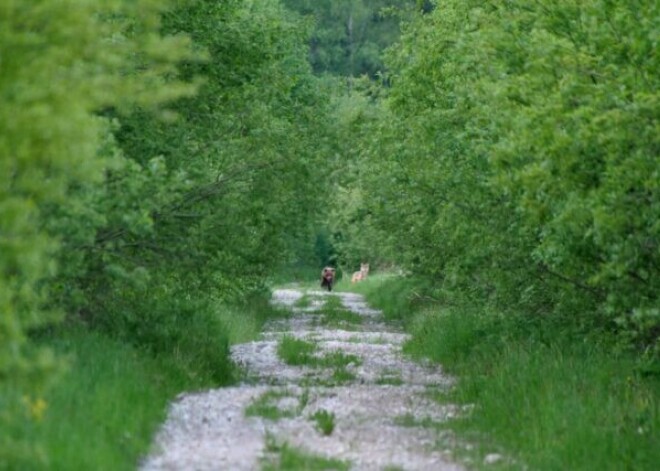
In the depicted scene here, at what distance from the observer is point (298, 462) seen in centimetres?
1227

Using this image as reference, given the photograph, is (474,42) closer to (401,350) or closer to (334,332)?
(401,350)

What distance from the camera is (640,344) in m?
17.8

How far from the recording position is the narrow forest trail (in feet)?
41.4

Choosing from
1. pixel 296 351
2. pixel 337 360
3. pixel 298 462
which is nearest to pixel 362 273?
pixel 296 351

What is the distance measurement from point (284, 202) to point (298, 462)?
12.1 metres

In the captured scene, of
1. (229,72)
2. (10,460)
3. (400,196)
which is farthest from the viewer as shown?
(400,196)

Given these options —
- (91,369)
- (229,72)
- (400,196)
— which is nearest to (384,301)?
(400,196)

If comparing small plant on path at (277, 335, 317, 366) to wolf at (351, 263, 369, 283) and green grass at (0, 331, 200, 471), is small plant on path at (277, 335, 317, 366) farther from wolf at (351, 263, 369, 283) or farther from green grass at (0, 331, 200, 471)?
wolf at (351, 263, 369, 283)

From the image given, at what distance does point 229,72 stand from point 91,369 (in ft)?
28.6

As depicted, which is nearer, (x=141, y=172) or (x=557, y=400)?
(x=557, y=400)

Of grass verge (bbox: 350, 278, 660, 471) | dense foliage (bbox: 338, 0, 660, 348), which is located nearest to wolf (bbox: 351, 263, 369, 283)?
dense foliage (bbox: 338, 0, 660, 348)

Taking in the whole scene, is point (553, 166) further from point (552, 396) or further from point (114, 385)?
point (114, 385)

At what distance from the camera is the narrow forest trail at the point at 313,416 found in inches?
497

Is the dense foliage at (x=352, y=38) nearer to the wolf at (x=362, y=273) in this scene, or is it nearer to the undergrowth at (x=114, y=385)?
the wolf at (x=362, y=273)
